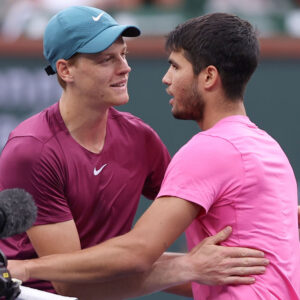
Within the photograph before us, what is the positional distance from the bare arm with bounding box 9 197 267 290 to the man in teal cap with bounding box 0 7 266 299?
18 centimetres

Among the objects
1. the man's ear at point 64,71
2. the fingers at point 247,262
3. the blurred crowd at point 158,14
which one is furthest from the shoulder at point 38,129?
the blurred crowd at point 158,14

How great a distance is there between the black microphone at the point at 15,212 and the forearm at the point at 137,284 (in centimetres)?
88

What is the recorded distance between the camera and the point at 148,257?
289 cm

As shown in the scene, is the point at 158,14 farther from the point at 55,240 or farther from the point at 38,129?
the point at 55,240

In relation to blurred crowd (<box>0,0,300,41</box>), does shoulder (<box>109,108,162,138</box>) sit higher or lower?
lower

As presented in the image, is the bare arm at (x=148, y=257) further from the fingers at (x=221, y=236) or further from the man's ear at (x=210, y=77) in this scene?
the man's ear at (x=210, y=77)

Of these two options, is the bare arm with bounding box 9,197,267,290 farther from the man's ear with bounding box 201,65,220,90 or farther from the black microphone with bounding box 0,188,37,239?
the black microphone with bounding box 0,188,37,239

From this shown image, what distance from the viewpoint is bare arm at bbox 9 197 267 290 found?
2861 mm

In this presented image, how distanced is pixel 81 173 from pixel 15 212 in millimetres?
1146

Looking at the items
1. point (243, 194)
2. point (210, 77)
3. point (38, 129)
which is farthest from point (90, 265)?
point (210, 77)

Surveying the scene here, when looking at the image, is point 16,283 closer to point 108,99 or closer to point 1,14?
point 108,99

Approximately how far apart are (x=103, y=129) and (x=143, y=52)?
281 cm

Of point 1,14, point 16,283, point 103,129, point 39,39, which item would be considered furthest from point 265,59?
point 16,283

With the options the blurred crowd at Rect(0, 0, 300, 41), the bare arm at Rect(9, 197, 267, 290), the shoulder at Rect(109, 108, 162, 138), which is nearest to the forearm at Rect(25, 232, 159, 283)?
the bare arm at Rect(9, 197, 267, 290)
